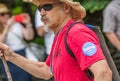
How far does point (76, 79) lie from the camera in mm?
3803

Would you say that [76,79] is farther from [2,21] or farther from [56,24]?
[2,21]

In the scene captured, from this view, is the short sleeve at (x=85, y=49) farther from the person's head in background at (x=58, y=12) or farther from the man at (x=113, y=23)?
the man at (x=113, y=23)

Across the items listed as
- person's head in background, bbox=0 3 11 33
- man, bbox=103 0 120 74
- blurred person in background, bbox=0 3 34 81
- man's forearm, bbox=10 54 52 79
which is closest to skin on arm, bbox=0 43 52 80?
man's forearm, bbox=10 54 52 79

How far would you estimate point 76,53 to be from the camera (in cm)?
368

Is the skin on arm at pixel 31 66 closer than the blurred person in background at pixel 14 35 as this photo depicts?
Yes

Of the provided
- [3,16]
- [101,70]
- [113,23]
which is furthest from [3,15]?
[101,70]

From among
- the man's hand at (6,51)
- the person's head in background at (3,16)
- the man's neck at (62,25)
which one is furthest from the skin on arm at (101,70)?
the person's head in background at (3,16)

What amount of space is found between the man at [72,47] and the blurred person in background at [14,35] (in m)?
2.68

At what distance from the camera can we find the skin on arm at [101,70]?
3590mm

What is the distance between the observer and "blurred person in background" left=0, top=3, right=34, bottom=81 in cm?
707

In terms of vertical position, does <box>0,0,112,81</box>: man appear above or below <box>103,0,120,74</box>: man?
above

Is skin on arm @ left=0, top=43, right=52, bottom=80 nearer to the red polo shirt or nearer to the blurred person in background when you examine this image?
the red polo shirt

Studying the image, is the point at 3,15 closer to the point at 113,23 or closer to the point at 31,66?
the point at 113,23

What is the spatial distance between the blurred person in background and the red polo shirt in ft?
10.2
